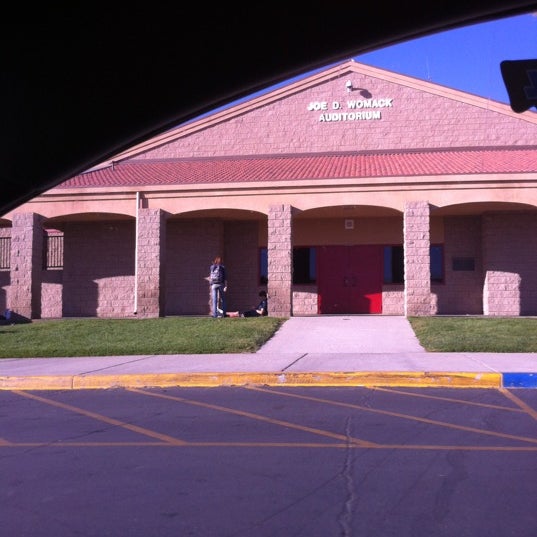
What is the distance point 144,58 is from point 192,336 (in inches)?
566

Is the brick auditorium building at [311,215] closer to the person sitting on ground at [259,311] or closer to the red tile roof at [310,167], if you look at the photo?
the red tile roof at [310,167]

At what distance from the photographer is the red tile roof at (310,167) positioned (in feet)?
67.4

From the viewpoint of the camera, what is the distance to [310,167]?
73.6ft

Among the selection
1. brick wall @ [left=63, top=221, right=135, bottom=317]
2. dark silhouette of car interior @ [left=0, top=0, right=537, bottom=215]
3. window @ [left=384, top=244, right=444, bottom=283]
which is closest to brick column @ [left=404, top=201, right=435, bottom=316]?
window @ [left=384, top=244, right=444, bottom=283]

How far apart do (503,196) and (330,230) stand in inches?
216

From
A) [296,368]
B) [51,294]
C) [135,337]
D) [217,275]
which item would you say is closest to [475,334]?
[296,368]

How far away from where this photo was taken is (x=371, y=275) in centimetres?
2281

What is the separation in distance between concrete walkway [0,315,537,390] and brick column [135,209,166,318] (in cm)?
574

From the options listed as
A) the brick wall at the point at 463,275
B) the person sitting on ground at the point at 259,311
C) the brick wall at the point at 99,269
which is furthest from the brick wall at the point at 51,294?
Answer: the brick wall at the point at 463,275

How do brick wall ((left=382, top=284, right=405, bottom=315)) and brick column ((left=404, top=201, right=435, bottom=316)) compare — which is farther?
brick wall ((left=382, top=284, right=405, bottom=315))

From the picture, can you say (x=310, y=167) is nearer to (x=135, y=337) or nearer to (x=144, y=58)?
(x=135, y=337)

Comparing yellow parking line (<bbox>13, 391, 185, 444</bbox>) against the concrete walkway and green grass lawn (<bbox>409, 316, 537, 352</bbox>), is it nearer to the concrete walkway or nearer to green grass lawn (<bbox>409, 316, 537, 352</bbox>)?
the concrete walkway

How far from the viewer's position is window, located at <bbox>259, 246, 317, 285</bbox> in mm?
23172

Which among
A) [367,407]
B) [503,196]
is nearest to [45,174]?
[367,407]
